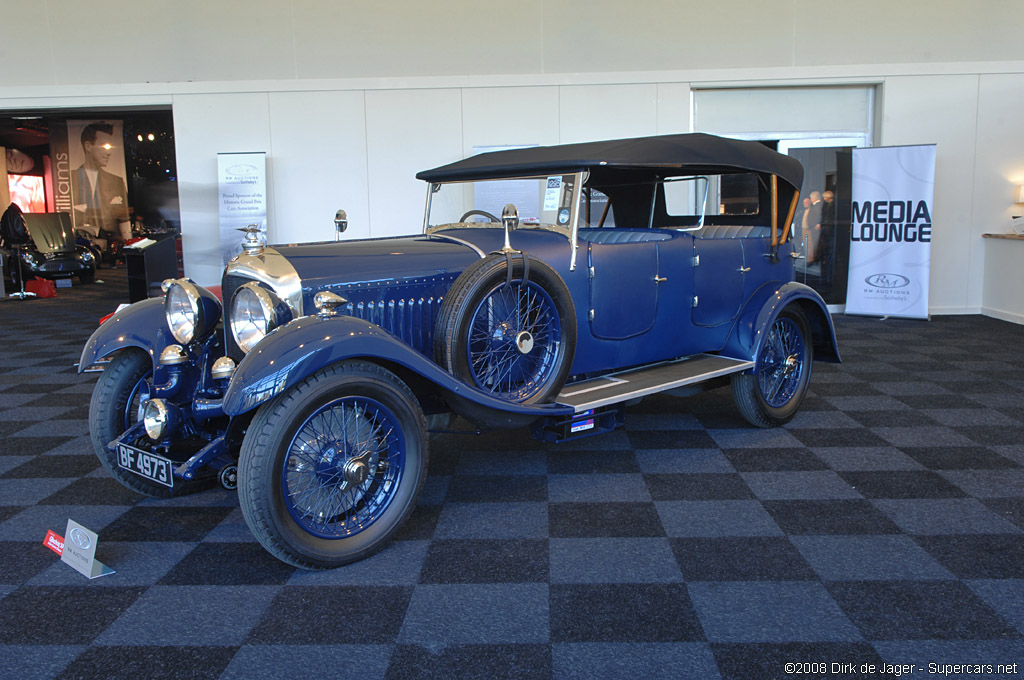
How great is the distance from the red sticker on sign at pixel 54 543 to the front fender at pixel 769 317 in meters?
3.41

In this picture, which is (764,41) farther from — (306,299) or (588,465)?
(306,299)

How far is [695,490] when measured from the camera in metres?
3.45

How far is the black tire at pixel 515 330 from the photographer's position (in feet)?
Result: 10.1

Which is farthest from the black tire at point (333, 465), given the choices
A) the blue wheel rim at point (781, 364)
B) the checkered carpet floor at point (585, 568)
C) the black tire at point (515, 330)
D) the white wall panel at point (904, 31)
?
the white wall panel at point (904, 31)

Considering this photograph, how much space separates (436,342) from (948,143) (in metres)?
8.56

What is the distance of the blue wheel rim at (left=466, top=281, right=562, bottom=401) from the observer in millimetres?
3324

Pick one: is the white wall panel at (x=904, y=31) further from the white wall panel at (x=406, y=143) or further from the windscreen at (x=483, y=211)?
the windscreen at (x=483, y=211)

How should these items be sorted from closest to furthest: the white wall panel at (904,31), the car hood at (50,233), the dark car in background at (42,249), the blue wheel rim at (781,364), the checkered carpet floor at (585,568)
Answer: the checkered carpet floor at (585,568) → the blue wheel rim at (781,364) → the white wall panel at (904,31) → the dark car in background at (42,249) → the car hood at (50,233)

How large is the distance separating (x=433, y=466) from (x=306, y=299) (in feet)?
4.04

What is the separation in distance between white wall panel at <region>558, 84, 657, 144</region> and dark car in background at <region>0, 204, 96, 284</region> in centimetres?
951

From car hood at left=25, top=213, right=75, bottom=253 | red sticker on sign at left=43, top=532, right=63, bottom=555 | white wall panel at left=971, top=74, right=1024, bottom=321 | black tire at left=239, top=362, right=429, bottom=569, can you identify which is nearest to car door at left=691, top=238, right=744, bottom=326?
black tire at left=239, top=362, right=429, bottom=569

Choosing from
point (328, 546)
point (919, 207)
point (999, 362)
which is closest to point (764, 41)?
point (919, 207)

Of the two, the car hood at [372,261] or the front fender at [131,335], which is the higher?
the car hood at [372,261]

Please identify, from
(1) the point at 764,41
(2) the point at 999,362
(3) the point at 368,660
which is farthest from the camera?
(1) the point at 764,41
